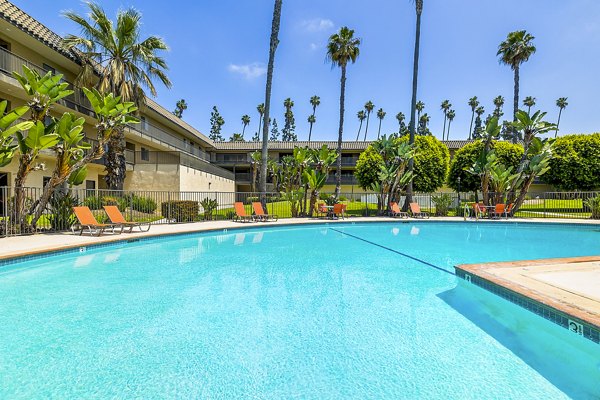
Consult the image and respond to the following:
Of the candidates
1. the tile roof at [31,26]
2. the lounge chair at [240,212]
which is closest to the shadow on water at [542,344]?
the lounge chair at [240,212]

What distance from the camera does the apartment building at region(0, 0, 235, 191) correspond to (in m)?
15.1

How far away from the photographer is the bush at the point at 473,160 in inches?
1006

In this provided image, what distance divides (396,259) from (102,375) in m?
6.73

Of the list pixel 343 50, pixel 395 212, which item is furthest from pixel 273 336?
pixel 343 50

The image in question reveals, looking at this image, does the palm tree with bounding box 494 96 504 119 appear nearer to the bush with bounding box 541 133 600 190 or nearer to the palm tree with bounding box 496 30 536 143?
the palm tree with bounding box 496 30 536 143

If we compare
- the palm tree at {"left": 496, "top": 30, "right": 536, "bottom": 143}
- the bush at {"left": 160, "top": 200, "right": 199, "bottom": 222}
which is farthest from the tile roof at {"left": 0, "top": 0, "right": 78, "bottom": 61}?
the palm tree at {"left": 496, "top": 30, "right": 536, "bottom": 143}

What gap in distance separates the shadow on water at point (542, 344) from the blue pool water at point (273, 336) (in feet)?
0.05

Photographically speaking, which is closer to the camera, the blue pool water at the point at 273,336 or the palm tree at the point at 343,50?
the blue pool water at the point at 273,336

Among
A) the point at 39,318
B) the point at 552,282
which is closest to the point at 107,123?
the point at 39,318

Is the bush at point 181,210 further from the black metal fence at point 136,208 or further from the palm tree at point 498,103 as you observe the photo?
the palm tree at point 498,103

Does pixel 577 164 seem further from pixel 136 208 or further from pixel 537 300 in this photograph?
pixel 136 208

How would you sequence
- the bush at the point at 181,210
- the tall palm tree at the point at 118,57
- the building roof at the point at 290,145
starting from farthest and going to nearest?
the building roof at the point at 290,145, the tall palm tree at the point at 118,57, the bush at the point at 181,210

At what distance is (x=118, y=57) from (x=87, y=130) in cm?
769

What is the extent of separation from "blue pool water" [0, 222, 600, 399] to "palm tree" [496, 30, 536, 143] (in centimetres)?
3320
